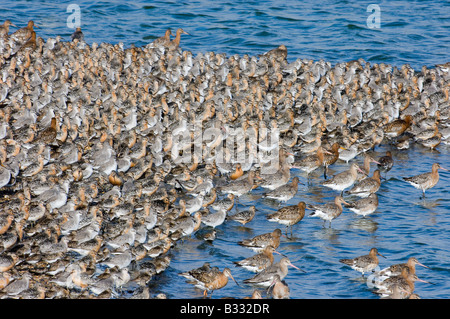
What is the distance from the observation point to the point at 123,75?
26156 millimetres

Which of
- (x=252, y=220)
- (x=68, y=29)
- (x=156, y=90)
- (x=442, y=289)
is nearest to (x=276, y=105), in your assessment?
(x=156, y=90)

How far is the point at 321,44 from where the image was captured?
3775cm

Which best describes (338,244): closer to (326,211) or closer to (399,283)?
(326,211)

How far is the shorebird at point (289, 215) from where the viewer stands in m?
17.2

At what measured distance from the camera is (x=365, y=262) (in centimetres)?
1530

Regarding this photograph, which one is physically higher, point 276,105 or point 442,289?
point 276,105

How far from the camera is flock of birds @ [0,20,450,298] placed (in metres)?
14.7

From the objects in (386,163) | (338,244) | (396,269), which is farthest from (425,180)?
(396,269)

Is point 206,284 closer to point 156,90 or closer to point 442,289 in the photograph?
point 442,289

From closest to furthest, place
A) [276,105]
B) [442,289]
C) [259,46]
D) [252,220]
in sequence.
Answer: [442,289]
[252,220]
[276,105]
[259,46]

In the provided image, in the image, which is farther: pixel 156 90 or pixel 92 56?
pixel 92 56

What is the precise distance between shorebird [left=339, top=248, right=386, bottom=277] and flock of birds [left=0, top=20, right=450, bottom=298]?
33mm
